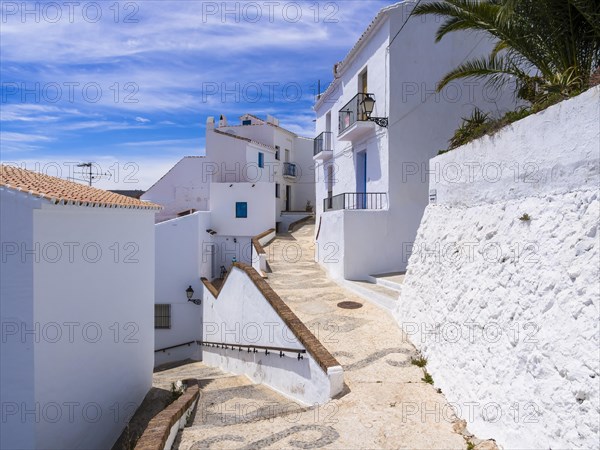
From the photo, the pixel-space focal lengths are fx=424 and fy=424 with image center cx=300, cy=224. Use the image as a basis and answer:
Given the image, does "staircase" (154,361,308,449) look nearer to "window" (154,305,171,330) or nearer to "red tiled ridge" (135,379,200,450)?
"red tiled ridge" (135,379,200,450)

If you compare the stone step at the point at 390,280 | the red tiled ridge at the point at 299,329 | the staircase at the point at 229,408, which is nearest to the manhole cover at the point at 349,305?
the stone step at the point at 390,280

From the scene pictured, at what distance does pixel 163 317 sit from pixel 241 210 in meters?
6.47

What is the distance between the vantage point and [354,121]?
46.5 ft

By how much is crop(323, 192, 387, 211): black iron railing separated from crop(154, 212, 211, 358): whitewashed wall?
6.13 m

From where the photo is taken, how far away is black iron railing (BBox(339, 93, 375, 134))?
13719 mm

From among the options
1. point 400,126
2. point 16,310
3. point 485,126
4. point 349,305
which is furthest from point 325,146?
point 16,310

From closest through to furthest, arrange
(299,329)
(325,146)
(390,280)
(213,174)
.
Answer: (299,329), (390,280), (325,146), (213,174)

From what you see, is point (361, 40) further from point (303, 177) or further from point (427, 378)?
point (303, 177)

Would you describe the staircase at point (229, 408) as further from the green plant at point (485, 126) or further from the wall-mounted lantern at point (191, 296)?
the wall-mounted lantern at point (191, 296)

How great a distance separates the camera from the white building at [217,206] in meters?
17.8

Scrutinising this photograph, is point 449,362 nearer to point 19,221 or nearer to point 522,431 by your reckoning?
point 522,431

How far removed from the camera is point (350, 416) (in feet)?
19.5

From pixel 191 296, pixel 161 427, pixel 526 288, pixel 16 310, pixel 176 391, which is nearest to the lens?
pixel 526 288

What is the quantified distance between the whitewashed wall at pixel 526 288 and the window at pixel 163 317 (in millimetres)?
12708
